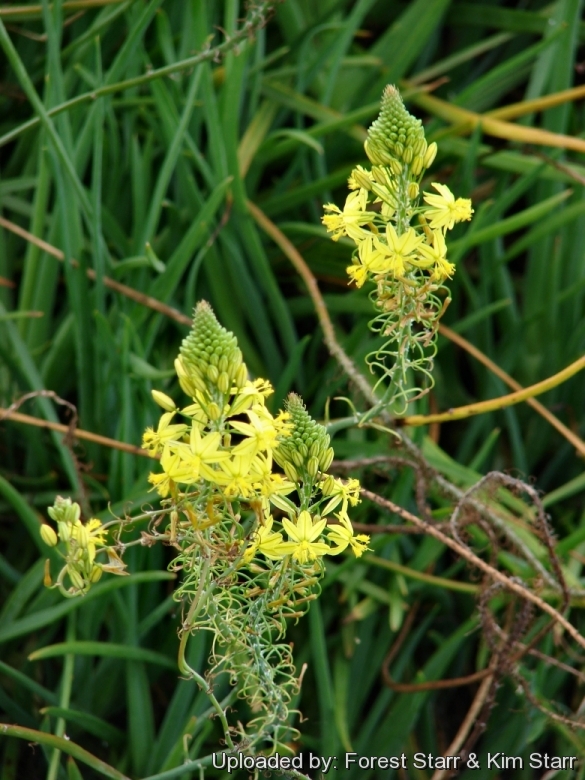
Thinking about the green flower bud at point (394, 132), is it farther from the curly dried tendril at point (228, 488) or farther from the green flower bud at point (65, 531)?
the green flower bud at point (65, 531)

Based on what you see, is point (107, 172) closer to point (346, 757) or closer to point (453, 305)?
point (453, 305)

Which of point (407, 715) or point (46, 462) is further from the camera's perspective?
point (46, 462)

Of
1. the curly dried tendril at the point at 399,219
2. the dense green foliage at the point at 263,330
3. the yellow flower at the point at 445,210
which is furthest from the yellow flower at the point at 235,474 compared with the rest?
the dense green foliage at the point at 263,330

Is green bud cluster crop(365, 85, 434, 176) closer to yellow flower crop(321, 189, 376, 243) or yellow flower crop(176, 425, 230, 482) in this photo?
yellow flower crop(321, 189, 376, 243)

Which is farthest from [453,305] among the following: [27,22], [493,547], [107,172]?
[27,22]

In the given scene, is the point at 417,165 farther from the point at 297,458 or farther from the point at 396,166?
the point at 297,458

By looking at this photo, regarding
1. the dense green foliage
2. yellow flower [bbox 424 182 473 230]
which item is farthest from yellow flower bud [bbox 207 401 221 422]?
the dense green foliage

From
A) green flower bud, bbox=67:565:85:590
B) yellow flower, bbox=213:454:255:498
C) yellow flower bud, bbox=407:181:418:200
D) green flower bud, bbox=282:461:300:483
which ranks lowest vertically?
green flower bud, bbox=67:565:85:590
